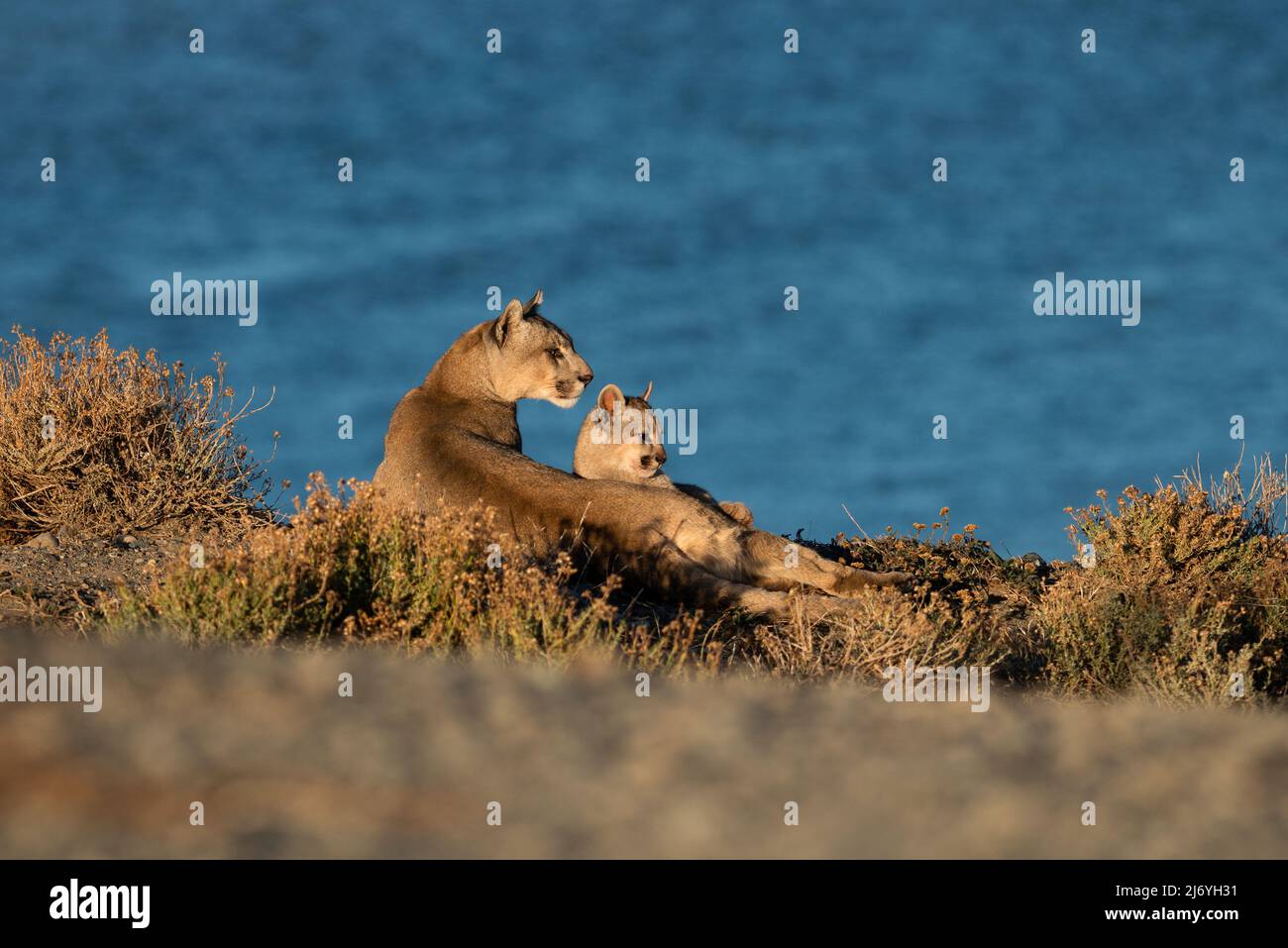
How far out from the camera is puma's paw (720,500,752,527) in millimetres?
11008

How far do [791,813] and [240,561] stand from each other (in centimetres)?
484

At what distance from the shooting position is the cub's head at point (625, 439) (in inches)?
433

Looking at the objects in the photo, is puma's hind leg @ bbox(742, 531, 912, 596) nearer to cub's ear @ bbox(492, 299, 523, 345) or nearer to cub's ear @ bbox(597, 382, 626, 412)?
cub's ear @ bbox(597, 382, 626, 412)

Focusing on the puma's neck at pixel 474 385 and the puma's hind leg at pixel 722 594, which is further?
the puma's neck at pixel 474 385

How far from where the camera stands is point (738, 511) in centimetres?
1104

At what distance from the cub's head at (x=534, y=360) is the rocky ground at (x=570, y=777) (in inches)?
268

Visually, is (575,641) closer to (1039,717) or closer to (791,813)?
(1039,717)

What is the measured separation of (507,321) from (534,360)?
39 cm

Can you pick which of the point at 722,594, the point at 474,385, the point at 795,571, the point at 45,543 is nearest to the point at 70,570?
the point at 45,543

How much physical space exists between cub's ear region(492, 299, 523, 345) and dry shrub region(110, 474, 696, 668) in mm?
3142

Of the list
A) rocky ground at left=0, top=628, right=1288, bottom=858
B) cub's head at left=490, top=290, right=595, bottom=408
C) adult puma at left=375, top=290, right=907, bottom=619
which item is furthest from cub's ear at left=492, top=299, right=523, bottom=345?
rocky ground at left=0, top=628, right=1288, bottom=858

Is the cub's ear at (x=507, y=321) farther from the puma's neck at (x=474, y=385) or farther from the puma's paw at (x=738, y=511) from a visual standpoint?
the puma's paw at (x=738, y=511)

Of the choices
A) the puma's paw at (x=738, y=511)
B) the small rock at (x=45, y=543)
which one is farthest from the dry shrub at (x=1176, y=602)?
the small rock at (x=45, y=543)
